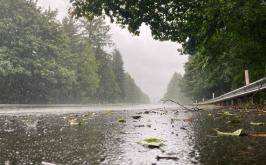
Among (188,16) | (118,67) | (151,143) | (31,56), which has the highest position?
(118,67)

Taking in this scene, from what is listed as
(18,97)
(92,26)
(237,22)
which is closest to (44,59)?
(18,97)

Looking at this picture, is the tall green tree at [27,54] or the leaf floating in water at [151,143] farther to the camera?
the tall green tree at [27,54]

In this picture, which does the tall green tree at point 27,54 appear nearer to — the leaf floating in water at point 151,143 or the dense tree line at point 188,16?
the dense tree line at point 188,16

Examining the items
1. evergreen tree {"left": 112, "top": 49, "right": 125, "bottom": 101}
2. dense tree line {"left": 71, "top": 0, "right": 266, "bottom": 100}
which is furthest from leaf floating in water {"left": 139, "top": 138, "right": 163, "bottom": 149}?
evergreen tree {"left": 112, "top": 49, "right": 125, "bottom": 101}

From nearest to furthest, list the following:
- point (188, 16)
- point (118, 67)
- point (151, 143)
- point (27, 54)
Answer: point (151, 143) < point (188, 16) < point (27, 54) < point (118, 67)

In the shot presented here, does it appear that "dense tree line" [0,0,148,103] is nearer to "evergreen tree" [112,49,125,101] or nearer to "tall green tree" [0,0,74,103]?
"tall green tree" [0,0,74,103]

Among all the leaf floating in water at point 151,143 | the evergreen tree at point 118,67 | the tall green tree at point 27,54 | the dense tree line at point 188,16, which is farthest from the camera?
the evergreen tree at point 118,67

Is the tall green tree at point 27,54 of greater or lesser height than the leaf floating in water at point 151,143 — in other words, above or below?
above

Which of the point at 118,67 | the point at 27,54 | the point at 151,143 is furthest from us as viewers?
the point at 118,67

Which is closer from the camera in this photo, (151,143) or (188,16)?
(151,143)

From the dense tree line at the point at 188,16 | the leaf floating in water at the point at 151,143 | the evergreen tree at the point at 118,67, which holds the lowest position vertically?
the leaf floating in water at the point at 151,143

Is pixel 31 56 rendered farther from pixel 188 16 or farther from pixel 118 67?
pixel 118 67

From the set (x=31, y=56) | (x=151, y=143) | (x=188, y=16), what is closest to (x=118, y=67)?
(x=31, y=56)

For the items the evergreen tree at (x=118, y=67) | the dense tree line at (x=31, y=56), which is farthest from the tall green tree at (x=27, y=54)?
the evergreen tree at (x=118, y=67)
